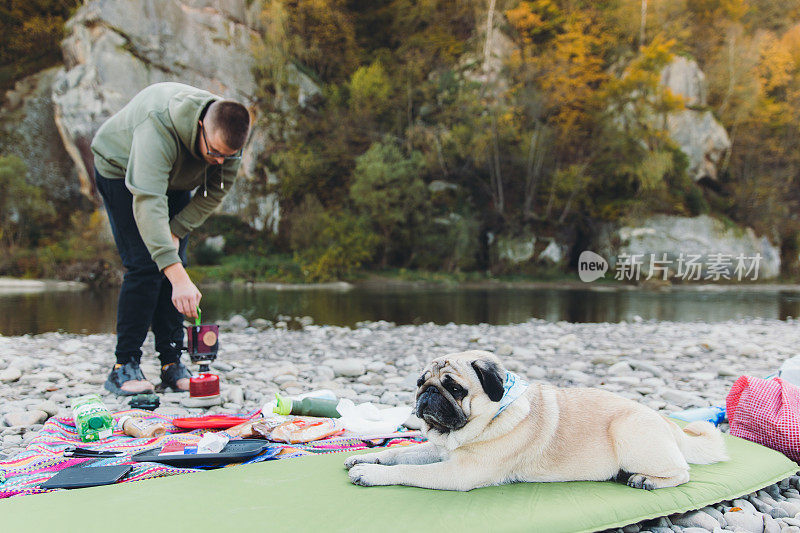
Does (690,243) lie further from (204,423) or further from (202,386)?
(204,423)

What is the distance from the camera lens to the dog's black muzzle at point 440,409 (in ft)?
4.07

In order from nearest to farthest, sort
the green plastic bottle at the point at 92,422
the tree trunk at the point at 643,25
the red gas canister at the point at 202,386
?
the green plastic bottle at the point at 92,422 < the red gas canister at the point at 202,386 < the tree trunk at the point at 643,25

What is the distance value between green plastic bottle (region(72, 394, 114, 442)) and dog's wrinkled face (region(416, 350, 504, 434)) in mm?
1383

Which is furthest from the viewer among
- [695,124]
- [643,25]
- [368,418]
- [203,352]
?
[643,25]

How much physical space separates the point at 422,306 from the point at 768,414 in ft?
24.3

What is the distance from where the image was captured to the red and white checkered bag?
1733mm

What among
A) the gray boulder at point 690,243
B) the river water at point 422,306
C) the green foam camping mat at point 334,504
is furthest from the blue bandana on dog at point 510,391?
the gray boulder at point 690,243

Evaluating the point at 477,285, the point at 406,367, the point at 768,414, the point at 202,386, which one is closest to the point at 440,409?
the point at 768,414

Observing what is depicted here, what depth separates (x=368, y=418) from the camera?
212 centimetres

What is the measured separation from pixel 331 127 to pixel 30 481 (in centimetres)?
1498

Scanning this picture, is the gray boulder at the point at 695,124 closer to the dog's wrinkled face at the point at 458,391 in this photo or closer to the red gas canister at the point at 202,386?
the red gas canister at the point at 202,386

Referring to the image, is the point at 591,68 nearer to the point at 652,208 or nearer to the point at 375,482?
the point at 652,208

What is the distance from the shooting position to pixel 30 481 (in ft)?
4.75

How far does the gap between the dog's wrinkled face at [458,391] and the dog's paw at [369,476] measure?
0.74ft
